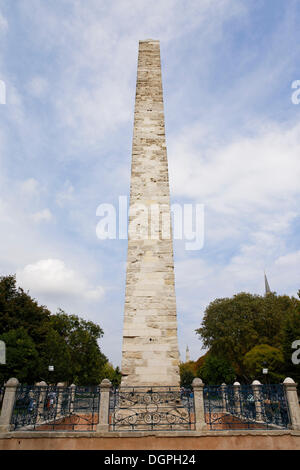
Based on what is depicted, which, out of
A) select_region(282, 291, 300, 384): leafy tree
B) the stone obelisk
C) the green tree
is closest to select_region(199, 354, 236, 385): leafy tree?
select_region(282, 291, 300, 384): leafy tree

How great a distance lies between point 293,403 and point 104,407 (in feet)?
13.8

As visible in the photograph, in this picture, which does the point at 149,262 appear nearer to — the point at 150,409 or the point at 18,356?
the point at 150,409

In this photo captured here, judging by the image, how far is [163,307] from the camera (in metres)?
8.23

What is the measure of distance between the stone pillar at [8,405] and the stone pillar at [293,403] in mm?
6095

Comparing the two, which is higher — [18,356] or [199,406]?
[18,356]

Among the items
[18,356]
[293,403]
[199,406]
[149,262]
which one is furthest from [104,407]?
[18,356]

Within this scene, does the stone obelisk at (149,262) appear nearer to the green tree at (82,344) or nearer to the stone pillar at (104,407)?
the stone pillar at (104,407)

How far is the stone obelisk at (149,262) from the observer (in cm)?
768

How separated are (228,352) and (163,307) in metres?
27.1

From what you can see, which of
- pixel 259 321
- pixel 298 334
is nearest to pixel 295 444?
pixel 298 334

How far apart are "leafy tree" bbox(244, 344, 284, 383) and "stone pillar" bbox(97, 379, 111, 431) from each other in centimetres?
2104

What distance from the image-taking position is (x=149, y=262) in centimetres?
874

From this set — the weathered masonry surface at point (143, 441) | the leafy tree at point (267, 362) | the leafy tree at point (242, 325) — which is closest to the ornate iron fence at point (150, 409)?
the weathered masonry surface at point (143, 441)

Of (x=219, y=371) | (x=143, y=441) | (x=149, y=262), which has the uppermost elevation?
(x=219, y=371)
